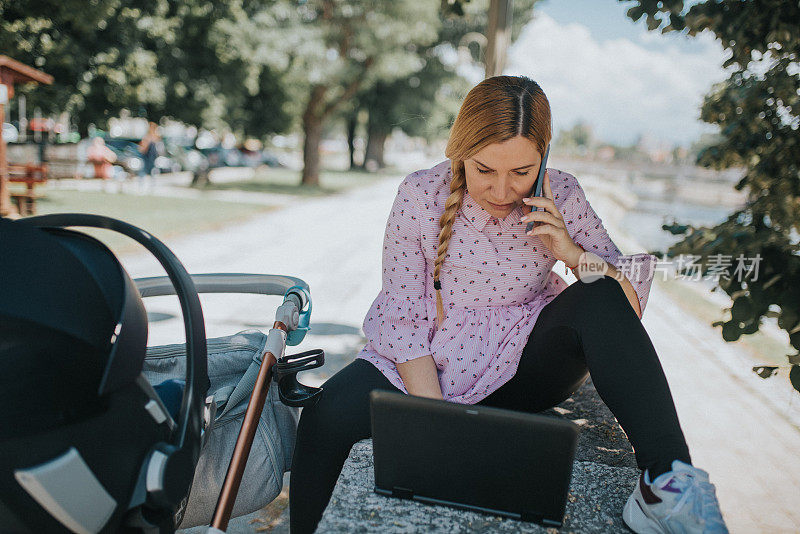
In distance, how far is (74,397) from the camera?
3.37ft

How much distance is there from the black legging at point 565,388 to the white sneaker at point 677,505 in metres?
0.05

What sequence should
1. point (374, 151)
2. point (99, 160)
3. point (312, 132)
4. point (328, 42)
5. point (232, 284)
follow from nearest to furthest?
1. point (232, 284)
2. point (99, 160)
3. point (328, 42)
4. point (312, 132)
5. point (374, 151)

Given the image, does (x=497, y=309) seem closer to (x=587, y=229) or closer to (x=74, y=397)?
(x=587, y=229)

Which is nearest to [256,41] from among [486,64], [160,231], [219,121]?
[219,121]

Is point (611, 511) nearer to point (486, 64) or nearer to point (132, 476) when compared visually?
point (132, 476)

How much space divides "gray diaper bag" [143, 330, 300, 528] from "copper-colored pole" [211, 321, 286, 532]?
10cm

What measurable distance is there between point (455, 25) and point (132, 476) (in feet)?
104

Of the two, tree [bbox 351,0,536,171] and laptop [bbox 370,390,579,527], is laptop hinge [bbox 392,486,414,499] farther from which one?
tree [bbox 351,0,536,171]

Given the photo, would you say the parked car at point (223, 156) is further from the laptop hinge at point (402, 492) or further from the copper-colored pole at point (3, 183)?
the laptop hinge at point (402, 492)

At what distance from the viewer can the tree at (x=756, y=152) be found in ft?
6.76

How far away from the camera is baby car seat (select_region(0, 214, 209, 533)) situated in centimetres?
98

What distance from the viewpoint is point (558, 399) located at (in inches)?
82.4

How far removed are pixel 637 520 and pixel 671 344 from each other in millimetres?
4753

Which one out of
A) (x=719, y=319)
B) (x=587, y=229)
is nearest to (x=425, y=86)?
(x=719, y=319)
